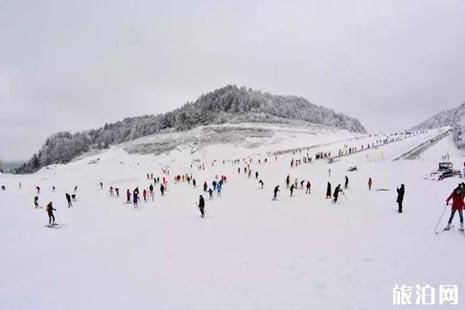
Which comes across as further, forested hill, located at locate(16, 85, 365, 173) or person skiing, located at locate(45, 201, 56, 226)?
forested hill, located at locate(16, 85, 365, 173)

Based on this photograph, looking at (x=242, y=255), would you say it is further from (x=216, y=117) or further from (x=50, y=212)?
(x=216, y=117)

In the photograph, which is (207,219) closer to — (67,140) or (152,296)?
(152,296)

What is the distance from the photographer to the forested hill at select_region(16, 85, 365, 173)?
443 feet

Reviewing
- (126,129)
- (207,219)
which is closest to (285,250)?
(207,219)

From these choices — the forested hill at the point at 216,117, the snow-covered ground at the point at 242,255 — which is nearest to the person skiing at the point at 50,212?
the snow-covered ground at the point at 242,255

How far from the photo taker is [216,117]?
135m

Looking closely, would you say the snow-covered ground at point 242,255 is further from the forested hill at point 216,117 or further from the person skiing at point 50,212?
the forested hill at point 216,117

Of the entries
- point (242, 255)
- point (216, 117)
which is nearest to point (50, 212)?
point (242, 255)

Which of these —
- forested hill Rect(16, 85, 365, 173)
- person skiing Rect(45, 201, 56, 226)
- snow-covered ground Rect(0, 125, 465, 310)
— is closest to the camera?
snow-covered ground Rect(0, 125, 465, 310)

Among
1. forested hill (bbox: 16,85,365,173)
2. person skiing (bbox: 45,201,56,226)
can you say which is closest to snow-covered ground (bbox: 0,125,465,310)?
person skiing (bbox: 45,201,56,226)

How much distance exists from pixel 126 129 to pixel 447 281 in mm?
167829

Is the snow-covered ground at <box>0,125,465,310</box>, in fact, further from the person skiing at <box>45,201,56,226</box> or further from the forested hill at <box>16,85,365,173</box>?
the forested hill at <box>16,85,365,173</box>

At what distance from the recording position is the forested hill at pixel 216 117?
135 metres

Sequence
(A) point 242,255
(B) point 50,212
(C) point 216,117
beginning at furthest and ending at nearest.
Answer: (C) point 216,117, (B) point 50,212, (A) point 242,255
